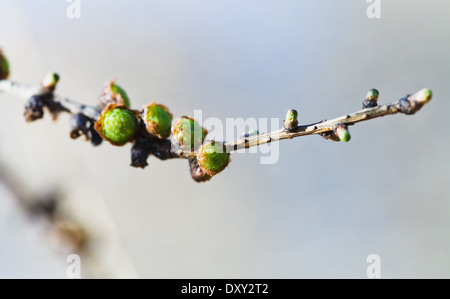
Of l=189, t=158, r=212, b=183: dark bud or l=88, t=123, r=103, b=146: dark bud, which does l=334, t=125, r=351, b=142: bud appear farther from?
l=88, t=123, r=103, b=146: dark bud

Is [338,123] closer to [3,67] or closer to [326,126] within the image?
[326,126]

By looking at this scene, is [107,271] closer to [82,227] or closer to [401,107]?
[82,227]

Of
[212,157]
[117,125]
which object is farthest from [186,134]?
[117,125]

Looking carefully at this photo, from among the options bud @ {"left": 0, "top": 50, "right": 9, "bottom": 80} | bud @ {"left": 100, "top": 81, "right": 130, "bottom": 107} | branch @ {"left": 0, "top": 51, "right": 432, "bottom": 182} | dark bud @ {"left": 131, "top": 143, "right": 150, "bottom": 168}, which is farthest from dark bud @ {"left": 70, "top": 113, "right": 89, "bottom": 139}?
bud @ {"left": 0, "top": 50, "right": 9, "bottom": 80}

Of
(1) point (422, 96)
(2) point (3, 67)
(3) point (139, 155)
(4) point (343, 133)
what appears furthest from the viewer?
(2) point (3, 67)

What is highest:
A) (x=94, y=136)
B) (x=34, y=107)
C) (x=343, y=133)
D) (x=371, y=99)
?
(x=34, y=107)

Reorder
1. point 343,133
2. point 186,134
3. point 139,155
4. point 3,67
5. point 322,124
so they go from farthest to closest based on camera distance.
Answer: point 3,67
point 139,155
point 186,134
point 322,124
point 343,133
